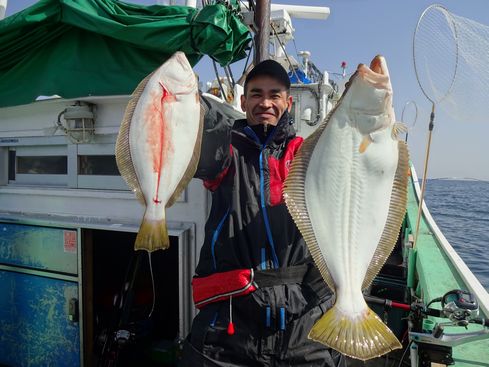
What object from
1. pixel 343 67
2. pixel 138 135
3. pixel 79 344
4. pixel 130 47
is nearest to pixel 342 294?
pixel 138 135

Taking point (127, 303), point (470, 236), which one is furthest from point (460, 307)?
point (470, 236)

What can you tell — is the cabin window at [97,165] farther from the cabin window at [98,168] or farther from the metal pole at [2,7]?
the metal pole at [2,7]

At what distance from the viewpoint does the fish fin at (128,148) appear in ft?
6.66

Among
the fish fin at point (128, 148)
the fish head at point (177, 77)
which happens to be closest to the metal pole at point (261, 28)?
the fish head at point (177, 77)

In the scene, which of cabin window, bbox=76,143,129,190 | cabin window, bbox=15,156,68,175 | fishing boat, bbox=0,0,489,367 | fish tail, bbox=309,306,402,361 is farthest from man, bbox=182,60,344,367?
cabin window, bbox=15,156,68,175

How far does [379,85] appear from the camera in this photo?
170cm

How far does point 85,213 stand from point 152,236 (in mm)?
2253

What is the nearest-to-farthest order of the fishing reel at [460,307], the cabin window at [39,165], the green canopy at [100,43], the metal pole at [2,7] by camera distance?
the fishing reel at [460,307]
the green canopy at [100,43]
the cabin window at [39,165]
the metal pole at [2,7]

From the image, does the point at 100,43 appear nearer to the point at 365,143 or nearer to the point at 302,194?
the point at 302,194

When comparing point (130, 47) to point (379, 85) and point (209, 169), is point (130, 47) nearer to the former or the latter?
point (209, 169)

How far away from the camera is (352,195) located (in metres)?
1.88

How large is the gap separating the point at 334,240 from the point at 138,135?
1175 mm

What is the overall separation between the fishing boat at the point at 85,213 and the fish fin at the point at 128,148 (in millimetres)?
899

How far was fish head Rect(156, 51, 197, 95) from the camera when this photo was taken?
200 cm
